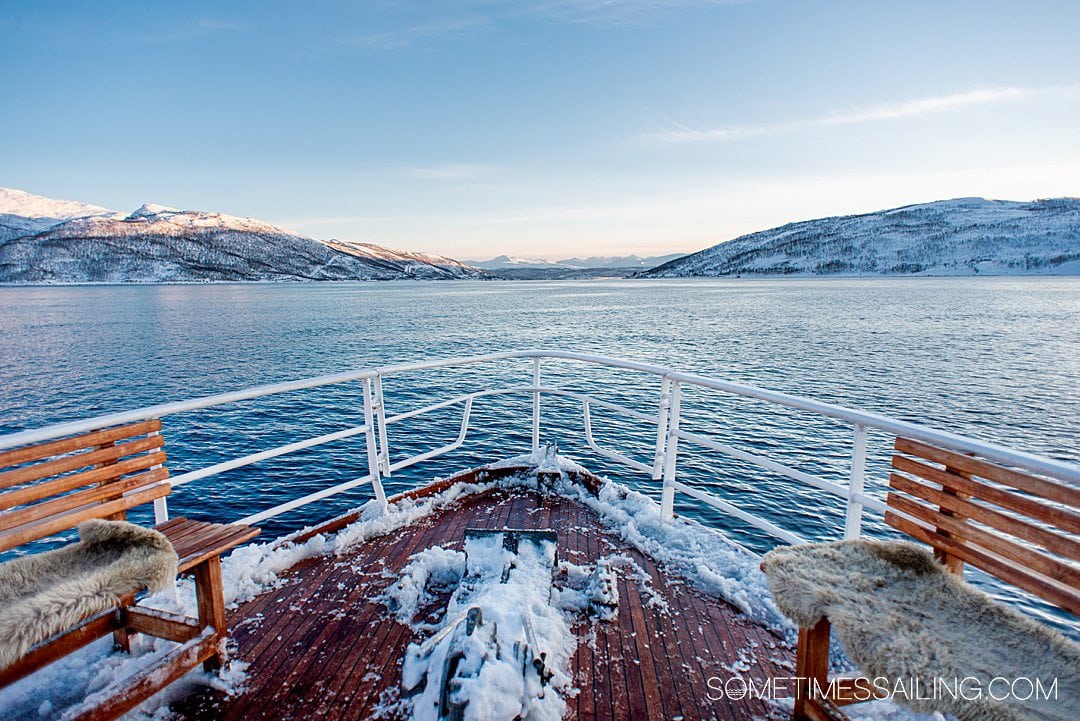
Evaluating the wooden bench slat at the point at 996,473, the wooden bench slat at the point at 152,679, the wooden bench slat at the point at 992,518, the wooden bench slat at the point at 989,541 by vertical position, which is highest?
the wooden bench slat at the point at 996,473

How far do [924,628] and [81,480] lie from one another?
12.4 ft

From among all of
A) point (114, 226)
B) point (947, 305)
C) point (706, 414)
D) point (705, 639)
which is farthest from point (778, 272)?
point (114, 226)

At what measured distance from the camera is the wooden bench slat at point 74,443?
236 centimetres

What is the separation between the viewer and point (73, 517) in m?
2.57

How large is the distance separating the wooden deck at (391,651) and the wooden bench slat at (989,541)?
109 centimetres

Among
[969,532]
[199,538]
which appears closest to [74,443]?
[199,538]

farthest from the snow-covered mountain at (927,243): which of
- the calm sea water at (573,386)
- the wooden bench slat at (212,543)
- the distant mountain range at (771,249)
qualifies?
the wooden bench slat at (212,543)

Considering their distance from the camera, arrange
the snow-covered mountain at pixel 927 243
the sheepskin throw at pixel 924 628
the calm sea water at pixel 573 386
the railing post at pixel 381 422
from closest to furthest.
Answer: the sheepskin throw at pixel 924 628 → the railing post at pixel 381 422 → the calm sea water at pixel 573 386 → the snow-covered mountain at pixel 927 243

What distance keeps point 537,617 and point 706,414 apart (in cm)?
1363

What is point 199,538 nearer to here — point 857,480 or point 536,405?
point 536,405

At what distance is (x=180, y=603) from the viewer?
10.6 ft

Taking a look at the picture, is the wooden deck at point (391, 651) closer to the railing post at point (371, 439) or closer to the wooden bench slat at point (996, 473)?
the railing post at point (371, 439)

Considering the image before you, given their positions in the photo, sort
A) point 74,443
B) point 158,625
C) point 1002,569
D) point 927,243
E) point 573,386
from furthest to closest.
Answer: point 927,243
point 573,386
point 158,625
point 74,443
point 1002,569

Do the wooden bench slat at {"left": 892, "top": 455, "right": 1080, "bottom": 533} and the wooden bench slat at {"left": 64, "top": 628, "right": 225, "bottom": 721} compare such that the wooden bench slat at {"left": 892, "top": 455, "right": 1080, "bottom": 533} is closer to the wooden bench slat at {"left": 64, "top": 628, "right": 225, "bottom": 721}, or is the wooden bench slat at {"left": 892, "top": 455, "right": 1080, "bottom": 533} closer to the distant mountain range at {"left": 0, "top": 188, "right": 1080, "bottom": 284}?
the wooden bench slat at {"left": 64, "top": 628, "right": 225, "bottom": 721}
